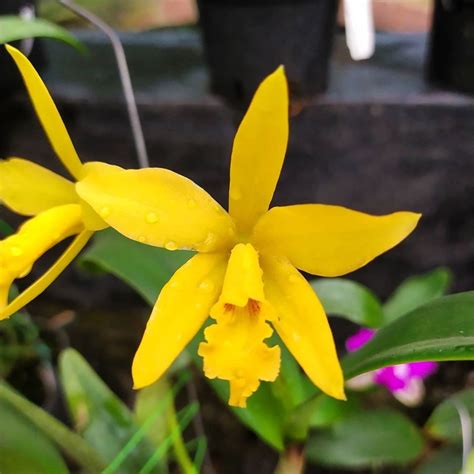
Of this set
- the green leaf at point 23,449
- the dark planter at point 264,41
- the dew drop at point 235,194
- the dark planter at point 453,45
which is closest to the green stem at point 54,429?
the green leaf at point 23,449

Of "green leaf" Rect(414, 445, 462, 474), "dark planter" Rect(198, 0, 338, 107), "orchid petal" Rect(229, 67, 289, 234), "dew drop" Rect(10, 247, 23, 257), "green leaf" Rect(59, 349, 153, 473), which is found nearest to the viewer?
"orchid petal" Rect(229, 67, 289, 234)

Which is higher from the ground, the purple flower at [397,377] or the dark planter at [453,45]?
the dark planter at [453,45]

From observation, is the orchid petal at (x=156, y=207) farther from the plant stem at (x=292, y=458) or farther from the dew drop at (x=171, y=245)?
the plant stem at (x=292, y=458)

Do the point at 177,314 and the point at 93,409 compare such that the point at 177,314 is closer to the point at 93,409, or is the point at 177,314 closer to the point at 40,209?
the point at 40,209

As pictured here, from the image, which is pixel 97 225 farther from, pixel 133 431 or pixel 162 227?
pixel 133 431

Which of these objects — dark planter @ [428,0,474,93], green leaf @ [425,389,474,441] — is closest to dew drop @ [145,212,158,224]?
green leaf @ [425,389,474,441]

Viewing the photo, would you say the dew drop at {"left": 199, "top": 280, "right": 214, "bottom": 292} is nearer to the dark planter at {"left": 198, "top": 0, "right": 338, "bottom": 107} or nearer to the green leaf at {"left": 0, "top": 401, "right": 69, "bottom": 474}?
the green leaf at {"left": 0, "top": 401, "right": 69, "bottom": 474}
